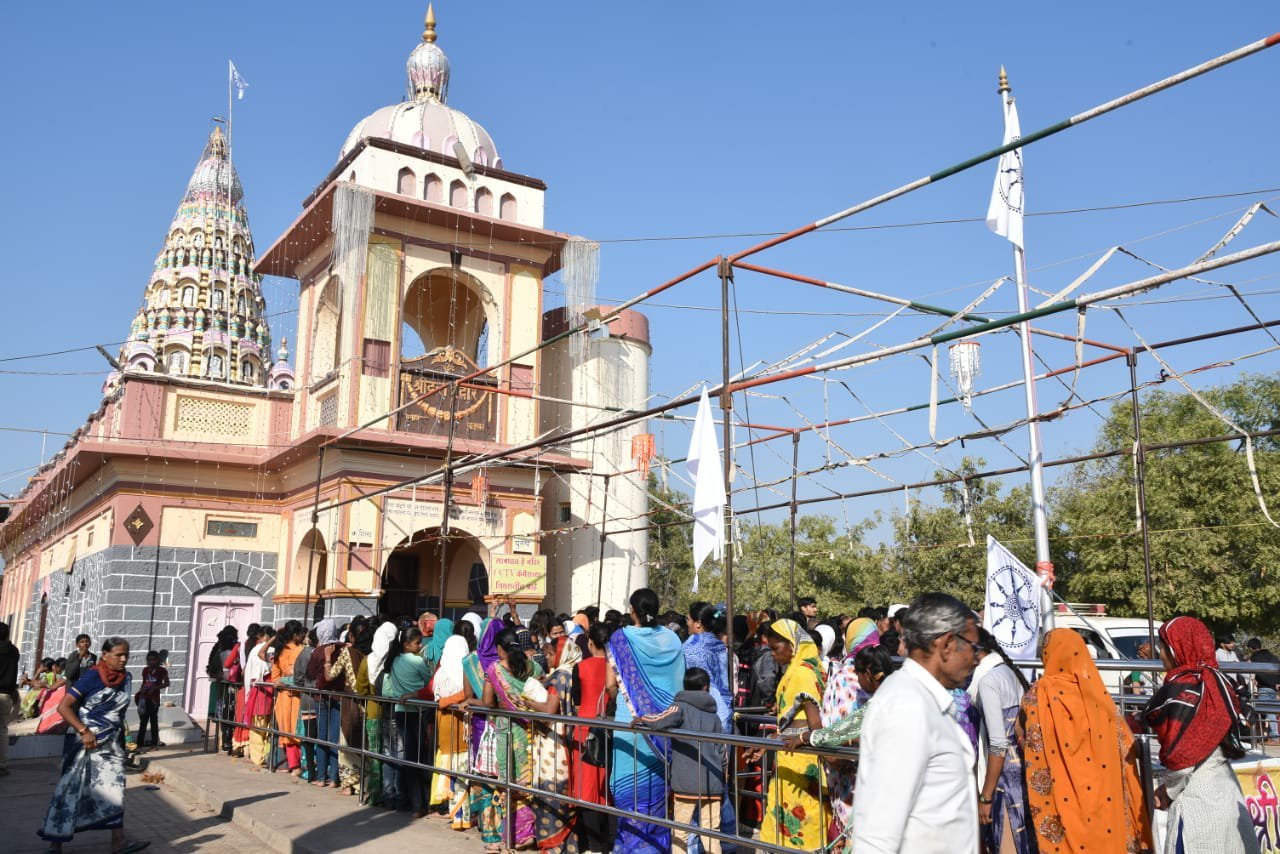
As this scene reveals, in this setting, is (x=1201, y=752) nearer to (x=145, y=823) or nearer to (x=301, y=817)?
(x=301, y=817)

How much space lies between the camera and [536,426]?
21344 mm

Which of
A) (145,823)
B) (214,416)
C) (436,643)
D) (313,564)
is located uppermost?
(214,416)

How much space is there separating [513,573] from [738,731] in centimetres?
865

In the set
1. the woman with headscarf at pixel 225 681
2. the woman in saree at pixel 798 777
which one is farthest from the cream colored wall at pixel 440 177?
the woman in saree at pixel 798 777

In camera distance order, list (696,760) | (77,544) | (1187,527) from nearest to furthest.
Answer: (696,760) < (77,544) < (1187,527)

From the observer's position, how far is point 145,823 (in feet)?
30.7

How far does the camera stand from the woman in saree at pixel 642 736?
249 inches

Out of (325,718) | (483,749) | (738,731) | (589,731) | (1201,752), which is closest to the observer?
(1201,752)

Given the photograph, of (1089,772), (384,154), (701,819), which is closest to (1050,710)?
(1089,772)

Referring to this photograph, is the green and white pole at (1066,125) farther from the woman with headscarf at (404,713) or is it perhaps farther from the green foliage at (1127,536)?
the green foliage at (1127,536)

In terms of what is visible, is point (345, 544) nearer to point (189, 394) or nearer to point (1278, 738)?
point (189, 394)

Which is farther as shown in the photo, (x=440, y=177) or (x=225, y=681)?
(x=440, y=177)

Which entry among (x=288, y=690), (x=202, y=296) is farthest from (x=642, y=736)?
(x=202, y=296)

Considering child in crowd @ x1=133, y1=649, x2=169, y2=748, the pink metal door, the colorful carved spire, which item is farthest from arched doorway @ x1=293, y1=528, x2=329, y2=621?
the colorful carved spire
